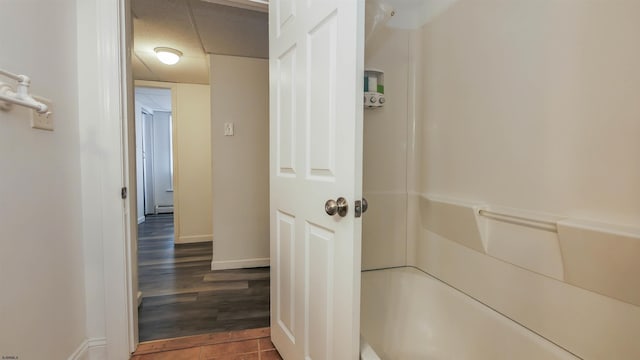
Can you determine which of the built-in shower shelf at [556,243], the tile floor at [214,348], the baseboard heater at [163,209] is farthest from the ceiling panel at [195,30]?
the baseboard heater at [163,209]

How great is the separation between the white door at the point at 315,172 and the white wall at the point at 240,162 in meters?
1.39

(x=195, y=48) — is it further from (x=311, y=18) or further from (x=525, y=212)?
(x=525, y=212)

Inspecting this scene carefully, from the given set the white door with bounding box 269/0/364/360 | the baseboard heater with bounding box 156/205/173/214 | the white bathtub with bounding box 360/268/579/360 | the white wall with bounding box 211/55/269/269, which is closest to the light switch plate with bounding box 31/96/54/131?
the white door with bounding box 269/0/364/360

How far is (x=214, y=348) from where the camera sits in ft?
5.16

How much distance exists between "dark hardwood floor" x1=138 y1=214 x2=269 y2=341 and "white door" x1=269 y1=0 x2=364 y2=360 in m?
0.55

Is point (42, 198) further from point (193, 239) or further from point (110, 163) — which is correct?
point (193, 239)

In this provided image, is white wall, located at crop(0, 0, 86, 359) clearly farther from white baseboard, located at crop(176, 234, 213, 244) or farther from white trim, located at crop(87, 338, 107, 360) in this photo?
white baseboard, located at crop(176, 234, 213, 244)

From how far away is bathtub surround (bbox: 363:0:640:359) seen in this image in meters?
0.84

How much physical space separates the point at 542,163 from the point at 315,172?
2.80ft

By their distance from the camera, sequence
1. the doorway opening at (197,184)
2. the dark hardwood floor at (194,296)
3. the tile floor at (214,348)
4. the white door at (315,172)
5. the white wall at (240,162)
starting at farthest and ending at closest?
the white wall at (240,162), the doorway opening at (197,184), the dark hardwood floor at (194,296), the tile floor at (214,348), the white door at (315,172)

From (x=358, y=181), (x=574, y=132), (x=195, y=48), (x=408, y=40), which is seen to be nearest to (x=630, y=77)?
(x=574, y=132)

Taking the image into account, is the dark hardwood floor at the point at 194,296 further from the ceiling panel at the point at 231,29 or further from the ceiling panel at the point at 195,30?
the ceiling panel at the point at 231,29

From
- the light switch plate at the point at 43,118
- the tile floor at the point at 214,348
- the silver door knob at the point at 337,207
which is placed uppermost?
the light switch plate at the point at 43,118

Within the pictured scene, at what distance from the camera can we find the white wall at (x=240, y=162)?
9.18ft
